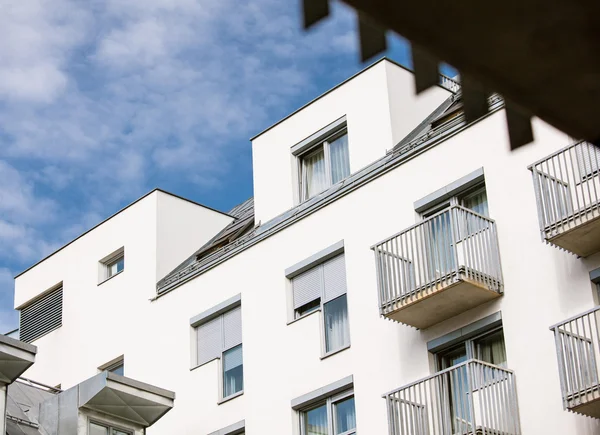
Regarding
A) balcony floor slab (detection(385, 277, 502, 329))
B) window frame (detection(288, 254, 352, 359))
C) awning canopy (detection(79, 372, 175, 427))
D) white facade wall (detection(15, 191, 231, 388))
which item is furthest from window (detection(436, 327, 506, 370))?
white facade wall (detection(15, 191, 231, 388))

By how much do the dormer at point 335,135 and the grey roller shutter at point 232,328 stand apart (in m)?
2.52

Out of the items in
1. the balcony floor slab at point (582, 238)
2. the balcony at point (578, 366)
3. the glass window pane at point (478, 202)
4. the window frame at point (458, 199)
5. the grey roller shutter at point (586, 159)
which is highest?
the window frame at point (458, 199)

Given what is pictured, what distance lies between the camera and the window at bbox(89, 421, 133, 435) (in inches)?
1003

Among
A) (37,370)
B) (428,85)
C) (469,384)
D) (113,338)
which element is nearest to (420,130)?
(469,384)

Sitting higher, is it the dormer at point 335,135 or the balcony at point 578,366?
the dormer at point 335,135

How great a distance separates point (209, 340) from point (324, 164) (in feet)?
16.6

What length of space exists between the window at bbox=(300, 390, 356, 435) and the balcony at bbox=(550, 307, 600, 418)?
6.16 metres

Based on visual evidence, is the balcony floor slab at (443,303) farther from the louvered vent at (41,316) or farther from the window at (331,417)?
the louvered vent at (41,316)

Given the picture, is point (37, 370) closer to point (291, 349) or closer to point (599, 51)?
point (291, 349)

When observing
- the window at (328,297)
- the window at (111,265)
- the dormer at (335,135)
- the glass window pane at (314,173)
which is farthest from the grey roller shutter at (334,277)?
→ the window at (111,265)

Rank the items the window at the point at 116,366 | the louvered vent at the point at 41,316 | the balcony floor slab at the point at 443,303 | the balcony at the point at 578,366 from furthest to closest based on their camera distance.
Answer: the louvered vent at the point at 41,316
the window at the point at 116,366
the balcony floor slab at the point at 443,303
the balcony at the point at 578,366

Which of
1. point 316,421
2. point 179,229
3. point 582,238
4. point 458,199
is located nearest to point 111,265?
point 179,229

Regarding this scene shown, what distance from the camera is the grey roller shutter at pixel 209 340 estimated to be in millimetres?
27372

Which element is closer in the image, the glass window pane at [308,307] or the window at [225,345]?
the glass window pane at [308,307]
